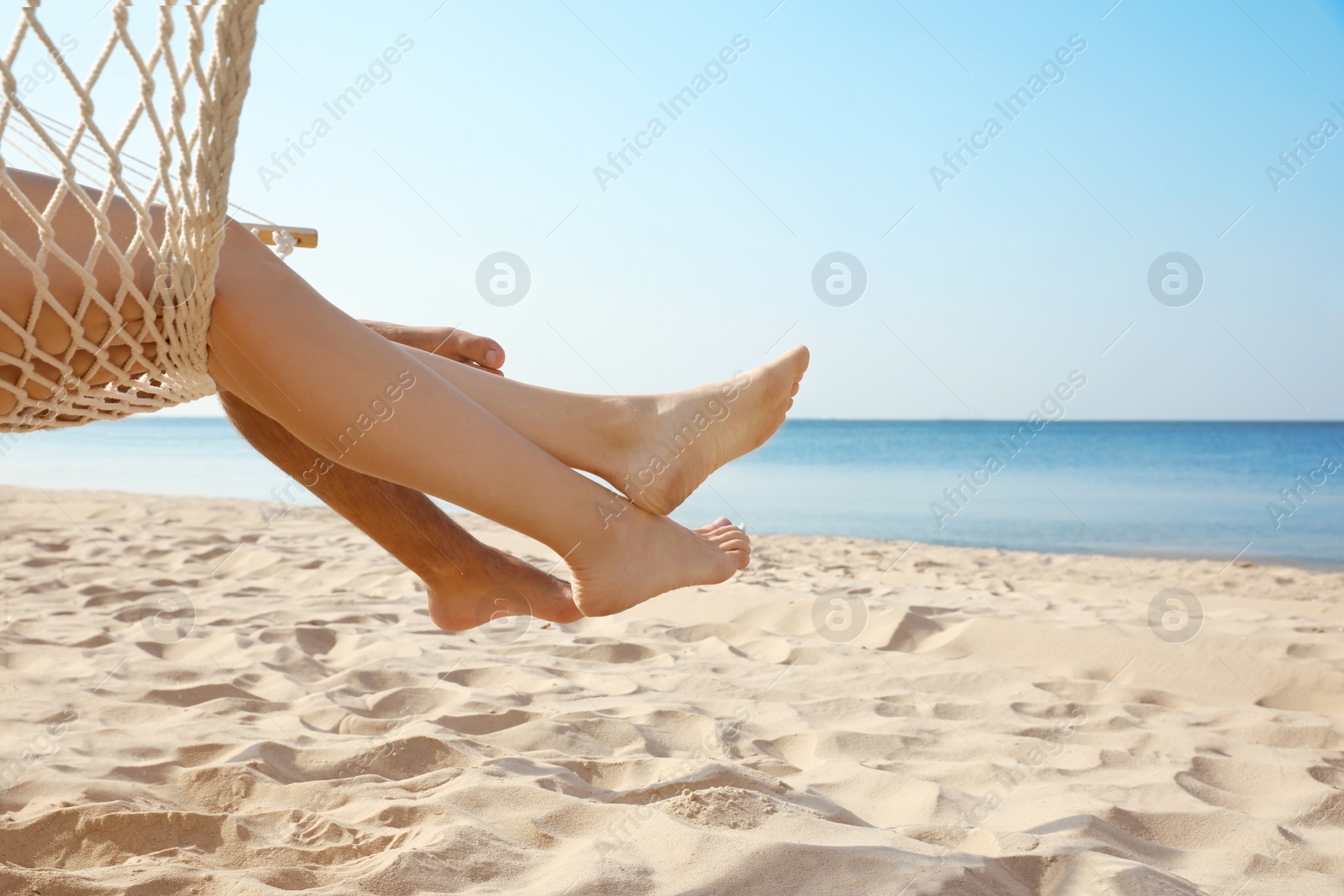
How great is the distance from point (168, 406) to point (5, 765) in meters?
0.66

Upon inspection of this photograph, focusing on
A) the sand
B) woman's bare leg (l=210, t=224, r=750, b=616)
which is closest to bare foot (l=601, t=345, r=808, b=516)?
woman's bare leg (l=210, t=224, r=750, b=616)

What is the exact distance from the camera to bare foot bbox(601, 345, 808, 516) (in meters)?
1.40

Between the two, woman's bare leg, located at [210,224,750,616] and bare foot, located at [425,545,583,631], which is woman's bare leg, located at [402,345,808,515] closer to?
woman's bare leg, located at [210,224,750,616]

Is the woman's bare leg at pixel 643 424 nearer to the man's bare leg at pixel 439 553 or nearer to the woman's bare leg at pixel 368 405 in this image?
the woman's bare leg at pixel 368 405

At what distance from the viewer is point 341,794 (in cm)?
131

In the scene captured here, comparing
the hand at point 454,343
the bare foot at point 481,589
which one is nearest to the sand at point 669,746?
the bare foot at point 481,589

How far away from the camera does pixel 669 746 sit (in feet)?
5.22

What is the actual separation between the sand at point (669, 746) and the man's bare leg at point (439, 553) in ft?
0.74

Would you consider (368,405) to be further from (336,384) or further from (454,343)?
(454,343)

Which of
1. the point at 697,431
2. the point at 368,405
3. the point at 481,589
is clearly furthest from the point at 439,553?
the point at 368,405

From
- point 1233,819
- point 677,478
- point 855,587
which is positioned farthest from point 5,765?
point 855,587

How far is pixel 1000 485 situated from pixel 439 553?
33.7 ft

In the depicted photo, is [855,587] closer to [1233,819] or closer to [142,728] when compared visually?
[1233,819]

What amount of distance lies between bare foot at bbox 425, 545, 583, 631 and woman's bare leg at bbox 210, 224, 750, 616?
40 cm
